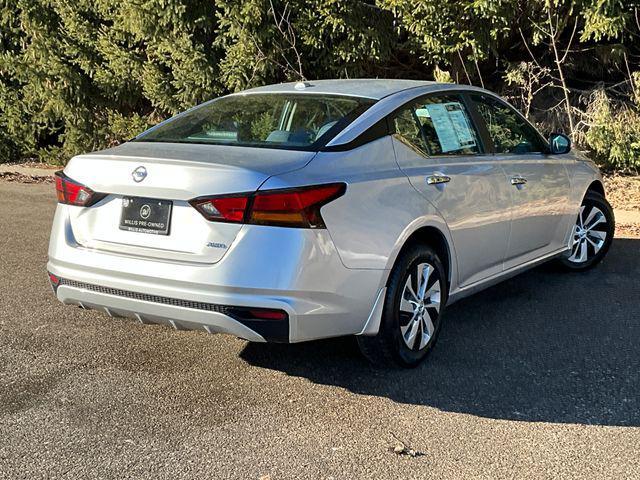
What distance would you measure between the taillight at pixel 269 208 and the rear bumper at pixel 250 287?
0.14 ft

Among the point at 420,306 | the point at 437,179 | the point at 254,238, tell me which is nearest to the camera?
the point at 254,238

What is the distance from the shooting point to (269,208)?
353 cm

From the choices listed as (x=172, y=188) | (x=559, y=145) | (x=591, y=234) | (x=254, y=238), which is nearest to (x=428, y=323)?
(x=254, y=238)

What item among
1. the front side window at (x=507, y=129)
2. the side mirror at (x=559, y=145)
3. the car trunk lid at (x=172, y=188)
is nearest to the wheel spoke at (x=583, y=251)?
the side mirror at (x=559, y=145)

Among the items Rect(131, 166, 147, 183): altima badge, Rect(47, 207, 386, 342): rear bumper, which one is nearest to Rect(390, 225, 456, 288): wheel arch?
Rect(47, 207, 386, 342): rear bumper

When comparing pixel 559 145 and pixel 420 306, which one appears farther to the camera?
pixel 559 145

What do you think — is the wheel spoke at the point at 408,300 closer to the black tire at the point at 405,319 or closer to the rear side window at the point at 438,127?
the black tire at the point at 405,319

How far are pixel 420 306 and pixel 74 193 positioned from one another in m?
2.03

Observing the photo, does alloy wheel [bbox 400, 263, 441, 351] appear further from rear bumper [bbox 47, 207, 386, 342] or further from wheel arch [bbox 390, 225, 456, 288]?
rear bumper [bbox 47, 207, 386, 342]

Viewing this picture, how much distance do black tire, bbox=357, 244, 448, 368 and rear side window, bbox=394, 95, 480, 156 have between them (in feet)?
2.26

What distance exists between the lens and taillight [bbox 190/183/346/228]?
3.54 meters

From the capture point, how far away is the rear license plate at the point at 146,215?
3707 mm

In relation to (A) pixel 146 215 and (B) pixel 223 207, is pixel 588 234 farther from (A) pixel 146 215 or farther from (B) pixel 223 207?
(A) pixel 146 215

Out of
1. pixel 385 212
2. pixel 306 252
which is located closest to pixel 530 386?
pixel 385 212
